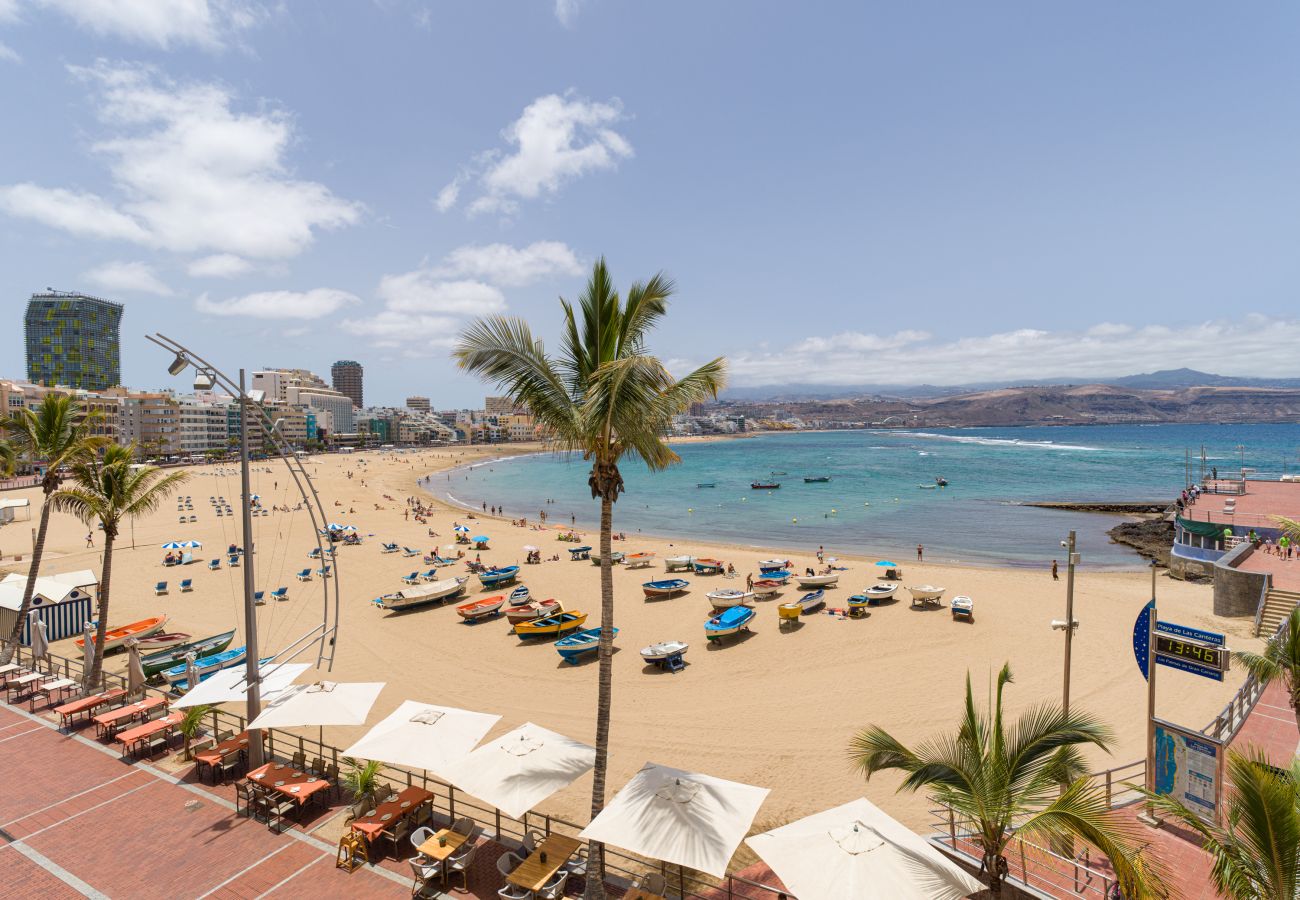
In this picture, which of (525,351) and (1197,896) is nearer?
(1197,896)

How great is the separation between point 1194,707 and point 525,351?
1786 centimetres

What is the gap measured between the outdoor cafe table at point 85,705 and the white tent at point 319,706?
4.77m

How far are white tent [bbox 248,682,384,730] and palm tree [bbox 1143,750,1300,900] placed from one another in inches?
401

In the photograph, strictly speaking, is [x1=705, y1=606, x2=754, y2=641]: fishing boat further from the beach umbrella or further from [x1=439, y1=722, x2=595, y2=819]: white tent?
the beach umbrella

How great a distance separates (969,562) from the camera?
119ft

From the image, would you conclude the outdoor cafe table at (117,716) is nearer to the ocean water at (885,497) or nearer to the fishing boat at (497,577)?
the fishing boat at (497,577)

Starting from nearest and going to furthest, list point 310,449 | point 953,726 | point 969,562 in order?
point 953,726, point 969,562, point 310,449

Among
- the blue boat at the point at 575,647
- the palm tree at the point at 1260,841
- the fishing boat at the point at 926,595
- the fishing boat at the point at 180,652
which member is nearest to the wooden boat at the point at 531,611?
the blue boat at the point at 575,647

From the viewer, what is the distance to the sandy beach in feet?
43.7

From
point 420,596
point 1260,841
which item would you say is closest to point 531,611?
point 420,596

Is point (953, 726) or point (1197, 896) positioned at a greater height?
point (1197, 896)

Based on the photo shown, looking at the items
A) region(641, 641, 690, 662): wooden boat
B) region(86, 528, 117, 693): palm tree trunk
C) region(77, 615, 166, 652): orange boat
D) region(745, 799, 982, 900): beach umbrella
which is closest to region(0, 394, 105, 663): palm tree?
region(86, 528, 117, 693): palm tree trunk

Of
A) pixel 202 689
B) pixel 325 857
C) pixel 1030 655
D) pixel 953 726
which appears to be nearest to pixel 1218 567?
pixel 1030 655

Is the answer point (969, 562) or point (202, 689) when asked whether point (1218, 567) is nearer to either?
point (969, 562)
